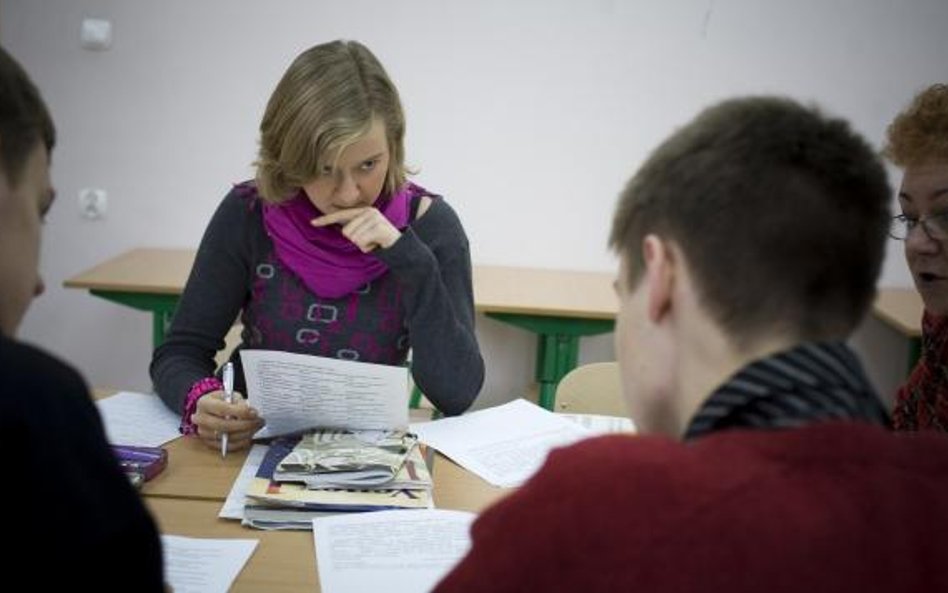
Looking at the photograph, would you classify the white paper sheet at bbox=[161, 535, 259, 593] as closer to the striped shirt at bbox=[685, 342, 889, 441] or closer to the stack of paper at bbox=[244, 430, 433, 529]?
the stack of paper at bbox=[244, 430, 433, 529]

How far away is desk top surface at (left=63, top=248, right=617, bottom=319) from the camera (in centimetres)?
290

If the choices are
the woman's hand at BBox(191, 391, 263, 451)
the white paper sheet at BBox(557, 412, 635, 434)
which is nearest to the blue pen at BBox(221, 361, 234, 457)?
the woman's hand at BBox(191, 391, 263, 451)

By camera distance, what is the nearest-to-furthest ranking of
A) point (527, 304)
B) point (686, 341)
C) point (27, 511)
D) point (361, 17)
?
1. point (27, 511)
2. point (686, 341)
3. point (527, 304)
4. point (361, 17)

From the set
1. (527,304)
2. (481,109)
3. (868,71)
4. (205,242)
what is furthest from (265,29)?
(868,71)

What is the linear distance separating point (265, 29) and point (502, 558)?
3.17 m

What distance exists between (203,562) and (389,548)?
234 millimetres

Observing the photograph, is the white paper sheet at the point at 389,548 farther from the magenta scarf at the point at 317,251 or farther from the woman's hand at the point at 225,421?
the magenta scarf at the point at 317,251

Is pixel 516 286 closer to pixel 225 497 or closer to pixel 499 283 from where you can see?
pixel 499 283

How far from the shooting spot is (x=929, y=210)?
130 centimetres

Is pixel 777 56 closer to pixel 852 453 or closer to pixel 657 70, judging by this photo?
pixel 657 70

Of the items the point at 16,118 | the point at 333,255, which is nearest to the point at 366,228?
the point at 333,255

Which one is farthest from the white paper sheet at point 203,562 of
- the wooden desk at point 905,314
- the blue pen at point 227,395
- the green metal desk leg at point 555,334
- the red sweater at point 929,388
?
the wooden desk at point 905,314

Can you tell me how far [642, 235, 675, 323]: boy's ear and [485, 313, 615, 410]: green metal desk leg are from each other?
7.21 ft

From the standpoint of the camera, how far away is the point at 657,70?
11.2 ft
